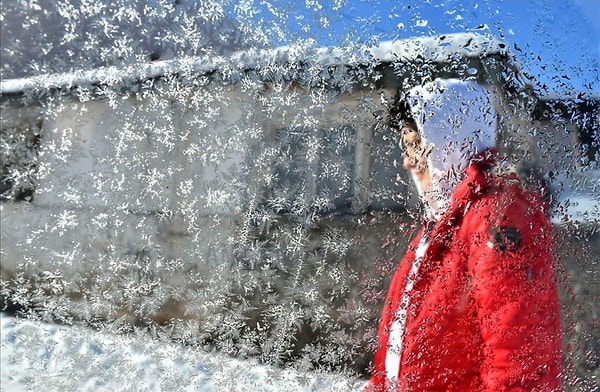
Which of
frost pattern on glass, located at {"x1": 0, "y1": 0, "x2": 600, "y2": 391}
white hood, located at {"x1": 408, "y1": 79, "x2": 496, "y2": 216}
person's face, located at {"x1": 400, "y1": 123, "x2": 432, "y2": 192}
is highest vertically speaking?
white hood, located at {"x1": 408, "y1": 79, "x2": 496, "y2": 216}

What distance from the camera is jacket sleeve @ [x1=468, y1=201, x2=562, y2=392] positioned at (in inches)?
32.3

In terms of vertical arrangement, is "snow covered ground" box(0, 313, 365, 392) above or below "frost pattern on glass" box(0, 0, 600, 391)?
below

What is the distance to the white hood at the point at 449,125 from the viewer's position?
2.63ft

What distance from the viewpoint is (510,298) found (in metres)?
0.82

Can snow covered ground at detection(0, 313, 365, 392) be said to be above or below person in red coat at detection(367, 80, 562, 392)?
below

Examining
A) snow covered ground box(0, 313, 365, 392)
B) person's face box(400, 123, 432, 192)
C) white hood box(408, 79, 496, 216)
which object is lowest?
snow covered ground box(0, 313, 365, 392)

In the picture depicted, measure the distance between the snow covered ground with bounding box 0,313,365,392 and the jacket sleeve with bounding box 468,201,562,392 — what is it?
0.18 metres

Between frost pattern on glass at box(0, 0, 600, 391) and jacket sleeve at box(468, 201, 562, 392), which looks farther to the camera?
jacket sleeve at box(468, 201, 562, 392)

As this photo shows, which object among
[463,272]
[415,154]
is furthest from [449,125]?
[463,272]

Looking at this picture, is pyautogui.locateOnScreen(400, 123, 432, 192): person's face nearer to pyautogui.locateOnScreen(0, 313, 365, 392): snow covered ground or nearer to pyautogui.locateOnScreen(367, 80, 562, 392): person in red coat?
pyautogui.locateOnScreen(367, 80, 562, 392): person in red coat

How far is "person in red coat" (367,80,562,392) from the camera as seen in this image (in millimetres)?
816

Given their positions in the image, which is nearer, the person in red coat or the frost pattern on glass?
the frost pattern on glass

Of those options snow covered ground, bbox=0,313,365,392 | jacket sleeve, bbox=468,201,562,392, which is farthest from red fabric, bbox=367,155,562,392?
snow covered ground, bbox=0,313,365,392

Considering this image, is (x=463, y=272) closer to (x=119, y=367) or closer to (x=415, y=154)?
(x=415, y=154)
